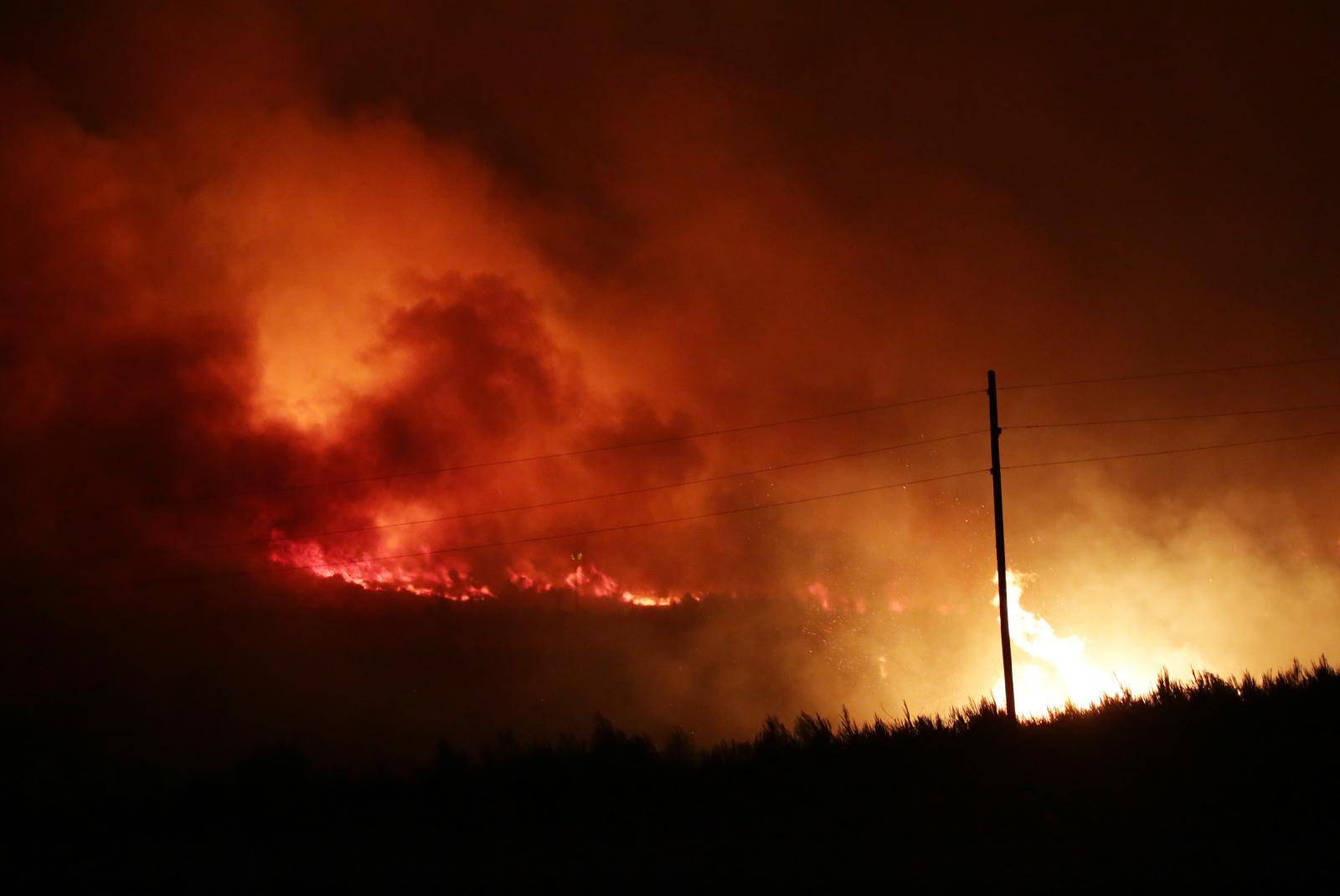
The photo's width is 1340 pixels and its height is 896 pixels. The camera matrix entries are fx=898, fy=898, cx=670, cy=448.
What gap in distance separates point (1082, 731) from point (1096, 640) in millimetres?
32121

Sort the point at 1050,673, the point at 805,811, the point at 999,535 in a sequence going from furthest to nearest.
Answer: the point at 1050,673
the point at 999,535
the point at 805,811

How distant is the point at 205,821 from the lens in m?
13.3

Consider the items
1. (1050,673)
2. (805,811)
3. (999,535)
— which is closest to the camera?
(805,811)

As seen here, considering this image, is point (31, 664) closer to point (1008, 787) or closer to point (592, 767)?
point (592, 767)

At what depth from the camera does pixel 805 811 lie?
1098 centimetres

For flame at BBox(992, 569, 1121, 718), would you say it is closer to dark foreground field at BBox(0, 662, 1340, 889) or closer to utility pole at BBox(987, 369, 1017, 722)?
utility pole at BBox(987, 369, 1017, 722)

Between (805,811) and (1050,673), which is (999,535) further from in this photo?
(1050,673)

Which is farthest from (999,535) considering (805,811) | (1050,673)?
(1050,673)

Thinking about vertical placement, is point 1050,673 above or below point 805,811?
above

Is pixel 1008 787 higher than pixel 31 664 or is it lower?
lower

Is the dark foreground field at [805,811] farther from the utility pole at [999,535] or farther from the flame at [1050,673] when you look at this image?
the flame at [1050,673]

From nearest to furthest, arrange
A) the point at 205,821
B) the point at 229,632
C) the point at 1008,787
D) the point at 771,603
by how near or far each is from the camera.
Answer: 1. the point at 1008,787
2. the point at 205,821
3. the point at 229,632
4. the point at 771,603

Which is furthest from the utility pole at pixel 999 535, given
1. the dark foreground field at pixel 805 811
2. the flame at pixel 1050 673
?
the flame at pixel 1050 673

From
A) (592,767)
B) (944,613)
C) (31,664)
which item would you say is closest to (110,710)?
(31,664)
